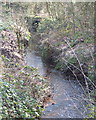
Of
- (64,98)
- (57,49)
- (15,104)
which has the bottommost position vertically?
(64,98)

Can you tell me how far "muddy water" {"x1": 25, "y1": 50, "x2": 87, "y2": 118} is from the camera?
501cm

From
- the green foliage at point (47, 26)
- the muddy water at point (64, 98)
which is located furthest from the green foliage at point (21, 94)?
the green foliage at point (47, 26)

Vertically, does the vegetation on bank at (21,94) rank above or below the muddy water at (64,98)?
above

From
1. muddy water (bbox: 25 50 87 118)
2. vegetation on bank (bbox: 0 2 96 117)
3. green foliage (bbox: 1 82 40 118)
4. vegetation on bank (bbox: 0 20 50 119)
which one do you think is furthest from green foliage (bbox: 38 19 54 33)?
green foliage (bbox: 1 82 40 118)

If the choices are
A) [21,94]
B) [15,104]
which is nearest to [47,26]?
[21,94]

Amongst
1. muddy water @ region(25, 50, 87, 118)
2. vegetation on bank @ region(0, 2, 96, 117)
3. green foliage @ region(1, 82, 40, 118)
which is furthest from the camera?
muddy water @ region(25, 50, 87, 118)

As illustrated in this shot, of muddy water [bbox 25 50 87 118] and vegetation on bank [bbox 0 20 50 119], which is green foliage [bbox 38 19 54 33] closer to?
muddy water [bbox 25 50 87 118]

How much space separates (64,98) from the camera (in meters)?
6.07

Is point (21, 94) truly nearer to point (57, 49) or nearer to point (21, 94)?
point (21, 94)

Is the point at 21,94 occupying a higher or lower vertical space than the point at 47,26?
lower

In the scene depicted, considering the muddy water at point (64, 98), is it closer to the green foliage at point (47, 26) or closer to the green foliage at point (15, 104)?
the green foliage at point (15, 104)

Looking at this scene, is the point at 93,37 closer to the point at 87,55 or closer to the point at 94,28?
the point at 94,28

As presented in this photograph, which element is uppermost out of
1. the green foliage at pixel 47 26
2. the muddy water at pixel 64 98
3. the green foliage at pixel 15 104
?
the green foliage at pixel 47 26

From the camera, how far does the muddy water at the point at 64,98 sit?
197 inches
